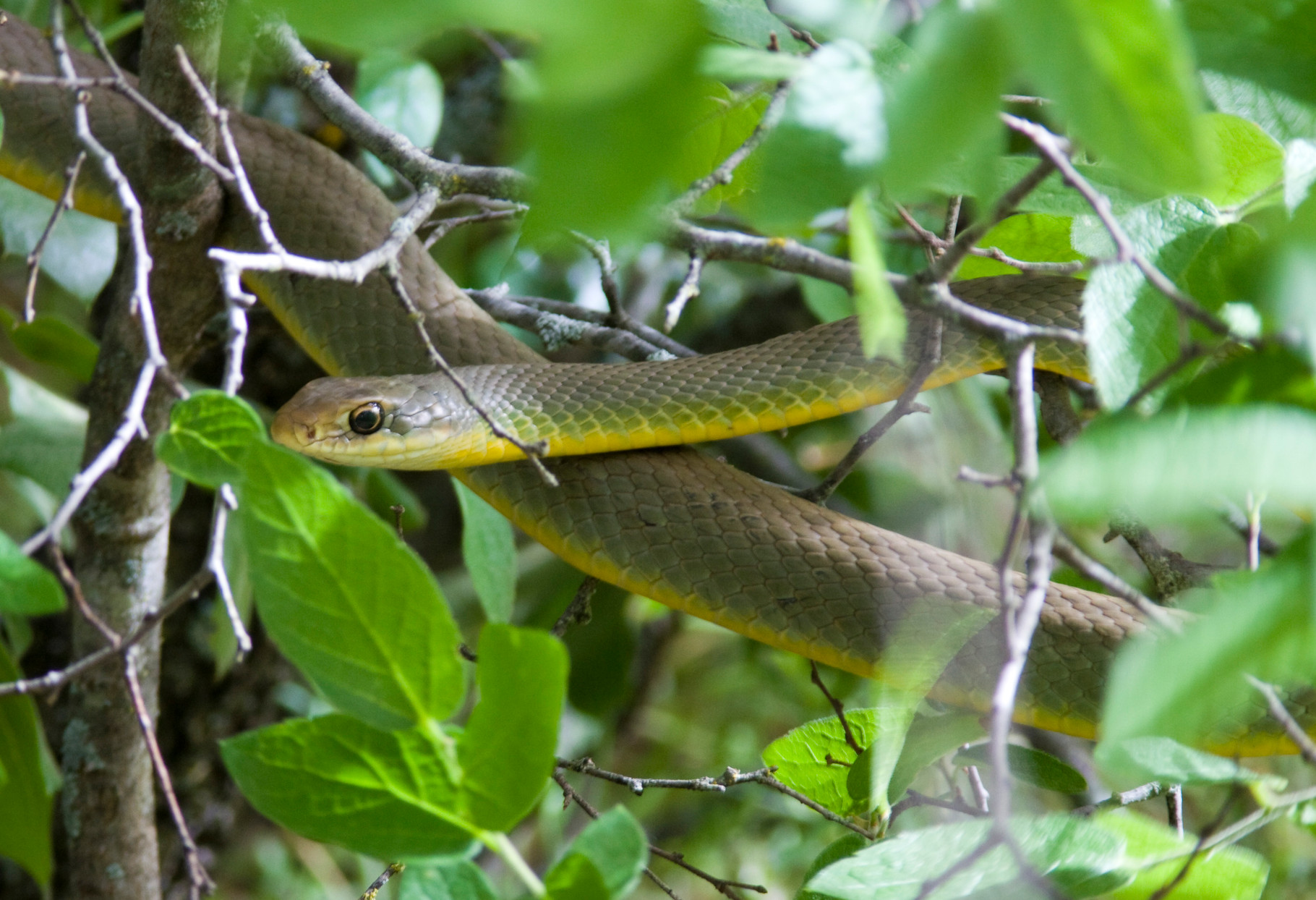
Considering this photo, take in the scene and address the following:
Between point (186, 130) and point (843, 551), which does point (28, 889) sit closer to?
point (186, 130)

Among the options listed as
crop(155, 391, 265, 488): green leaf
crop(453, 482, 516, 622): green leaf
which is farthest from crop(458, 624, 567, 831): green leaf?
crop(453, 482, 516, 622): green leaf

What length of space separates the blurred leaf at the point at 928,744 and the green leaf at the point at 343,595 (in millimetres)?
855

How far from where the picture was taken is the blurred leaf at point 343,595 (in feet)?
2.98

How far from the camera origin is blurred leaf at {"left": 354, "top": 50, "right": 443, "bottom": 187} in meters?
2.71

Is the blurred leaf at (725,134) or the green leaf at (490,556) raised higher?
the blurred leaf at (725,134)

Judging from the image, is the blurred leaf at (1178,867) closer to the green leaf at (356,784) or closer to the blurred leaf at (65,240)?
the green leaf at (356,784)

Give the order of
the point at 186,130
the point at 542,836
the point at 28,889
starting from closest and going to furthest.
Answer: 1. the point at 186,130
2. the point at 28,889
3. the point at 542,836

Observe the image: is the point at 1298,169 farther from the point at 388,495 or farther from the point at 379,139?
the point at 388,495

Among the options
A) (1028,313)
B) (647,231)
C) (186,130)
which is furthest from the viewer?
(1028,313)

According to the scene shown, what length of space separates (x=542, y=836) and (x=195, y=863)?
4.38 meters

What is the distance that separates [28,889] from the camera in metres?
3.54

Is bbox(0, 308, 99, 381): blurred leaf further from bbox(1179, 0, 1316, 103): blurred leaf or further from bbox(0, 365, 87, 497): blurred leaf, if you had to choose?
bbox(1179, 0, 1316, 103): blurred leaf

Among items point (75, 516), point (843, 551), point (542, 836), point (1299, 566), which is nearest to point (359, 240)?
point (75, 516)

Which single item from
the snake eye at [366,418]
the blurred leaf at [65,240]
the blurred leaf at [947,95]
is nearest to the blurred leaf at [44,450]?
the blurred leaf at [65,240]
